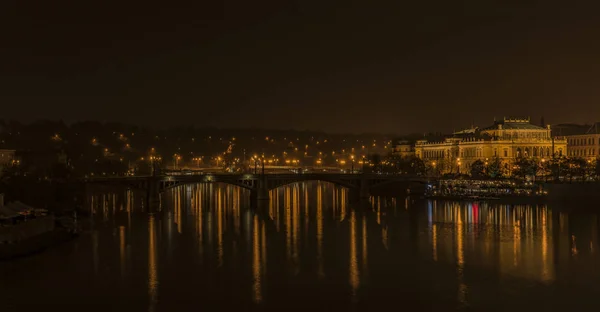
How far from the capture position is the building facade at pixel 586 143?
9991 centimetres

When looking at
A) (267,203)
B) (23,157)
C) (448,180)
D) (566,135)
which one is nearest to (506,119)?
(566,135)

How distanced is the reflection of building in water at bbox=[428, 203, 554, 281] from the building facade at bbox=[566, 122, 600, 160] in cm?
4487

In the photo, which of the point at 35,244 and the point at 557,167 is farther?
the point at 557,167

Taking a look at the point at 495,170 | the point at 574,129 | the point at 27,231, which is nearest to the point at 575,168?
the point at 495,170

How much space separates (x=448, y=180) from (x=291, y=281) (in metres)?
55.3

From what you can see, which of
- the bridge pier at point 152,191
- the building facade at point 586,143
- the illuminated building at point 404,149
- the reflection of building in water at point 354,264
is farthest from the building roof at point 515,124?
the reflection of building in water at point 354,264

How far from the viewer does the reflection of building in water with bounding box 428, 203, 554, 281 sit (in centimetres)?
3309

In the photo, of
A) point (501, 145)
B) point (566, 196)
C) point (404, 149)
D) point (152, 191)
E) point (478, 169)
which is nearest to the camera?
point (152, 191)

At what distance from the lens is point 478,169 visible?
9638 cm

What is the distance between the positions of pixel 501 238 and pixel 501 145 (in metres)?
67.0

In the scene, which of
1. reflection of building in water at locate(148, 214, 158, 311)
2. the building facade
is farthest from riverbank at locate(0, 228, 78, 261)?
the building facade

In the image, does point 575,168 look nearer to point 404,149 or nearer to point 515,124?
point 515,124

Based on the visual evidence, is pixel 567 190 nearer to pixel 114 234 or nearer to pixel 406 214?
pixel 406 214

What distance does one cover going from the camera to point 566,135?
109 metres
